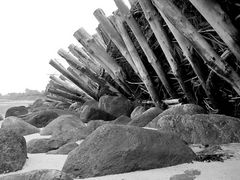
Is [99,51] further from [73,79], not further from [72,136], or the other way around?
[73,79]

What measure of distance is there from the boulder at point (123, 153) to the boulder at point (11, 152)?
2.17 ft

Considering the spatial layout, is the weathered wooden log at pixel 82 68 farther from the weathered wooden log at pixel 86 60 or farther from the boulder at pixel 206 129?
the boulder at pixel 206 129

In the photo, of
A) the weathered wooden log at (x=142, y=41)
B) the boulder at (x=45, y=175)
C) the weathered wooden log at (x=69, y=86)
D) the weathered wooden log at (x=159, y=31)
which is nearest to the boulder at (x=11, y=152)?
the boulder at (x=45, y=175)

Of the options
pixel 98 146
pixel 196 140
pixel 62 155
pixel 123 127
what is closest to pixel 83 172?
pixel 98 146

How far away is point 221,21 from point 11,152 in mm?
2524

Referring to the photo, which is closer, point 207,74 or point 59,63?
point 207,74

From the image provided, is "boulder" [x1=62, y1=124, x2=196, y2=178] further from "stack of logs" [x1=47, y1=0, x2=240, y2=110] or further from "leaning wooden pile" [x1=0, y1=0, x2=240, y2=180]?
"stack of logs" [x1=47, y1=0, x2=240, y2=110]

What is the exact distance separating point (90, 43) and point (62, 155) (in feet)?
10.7

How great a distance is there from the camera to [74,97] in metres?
10.7

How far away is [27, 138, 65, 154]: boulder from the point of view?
373 centimetres

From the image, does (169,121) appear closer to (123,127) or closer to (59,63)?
(123,127)

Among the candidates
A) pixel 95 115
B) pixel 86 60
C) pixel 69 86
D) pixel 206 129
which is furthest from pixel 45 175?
pixel 69 86

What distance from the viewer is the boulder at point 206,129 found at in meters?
3.28

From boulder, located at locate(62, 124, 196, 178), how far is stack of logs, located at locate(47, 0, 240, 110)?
1.19 metres
